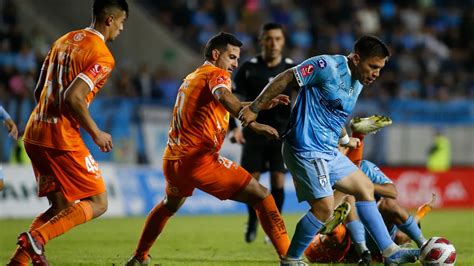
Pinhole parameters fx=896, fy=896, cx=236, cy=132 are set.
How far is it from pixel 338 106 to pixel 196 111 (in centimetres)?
135

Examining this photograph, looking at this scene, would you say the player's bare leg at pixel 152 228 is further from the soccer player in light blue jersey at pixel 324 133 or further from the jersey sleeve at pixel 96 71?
the jersey sleeve at pixel 96 71

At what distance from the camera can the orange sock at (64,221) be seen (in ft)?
24.0

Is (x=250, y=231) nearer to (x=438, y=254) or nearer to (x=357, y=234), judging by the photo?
(x=357, y=234)

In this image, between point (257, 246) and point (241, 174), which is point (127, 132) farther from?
point (241, 174)

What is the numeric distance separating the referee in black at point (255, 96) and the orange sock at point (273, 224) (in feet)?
11.5

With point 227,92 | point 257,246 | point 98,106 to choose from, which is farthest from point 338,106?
point 98,106

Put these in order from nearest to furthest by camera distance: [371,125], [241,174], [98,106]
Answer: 1. [241,174]
2. [371,125]
3. [98,106]

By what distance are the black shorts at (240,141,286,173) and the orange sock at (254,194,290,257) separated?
3714 millimetres

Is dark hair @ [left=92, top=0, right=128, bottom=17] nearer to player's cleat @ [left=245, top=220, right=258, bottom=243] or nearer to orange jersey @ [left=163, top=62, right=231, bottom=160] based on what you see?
orange jersey @ [left=163, top=62, right=231, bottom=160]

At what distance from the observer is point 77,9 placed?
78.3 ft

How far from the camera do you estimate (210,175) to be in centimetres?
823

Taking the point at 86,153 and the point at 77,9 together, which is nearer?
the point at 86,153

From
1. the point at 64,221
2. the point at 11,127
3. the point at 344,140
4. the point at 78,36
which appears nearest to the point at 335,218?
the point at 344,140

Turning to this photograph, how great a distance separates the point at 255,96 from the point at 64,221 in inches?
199
